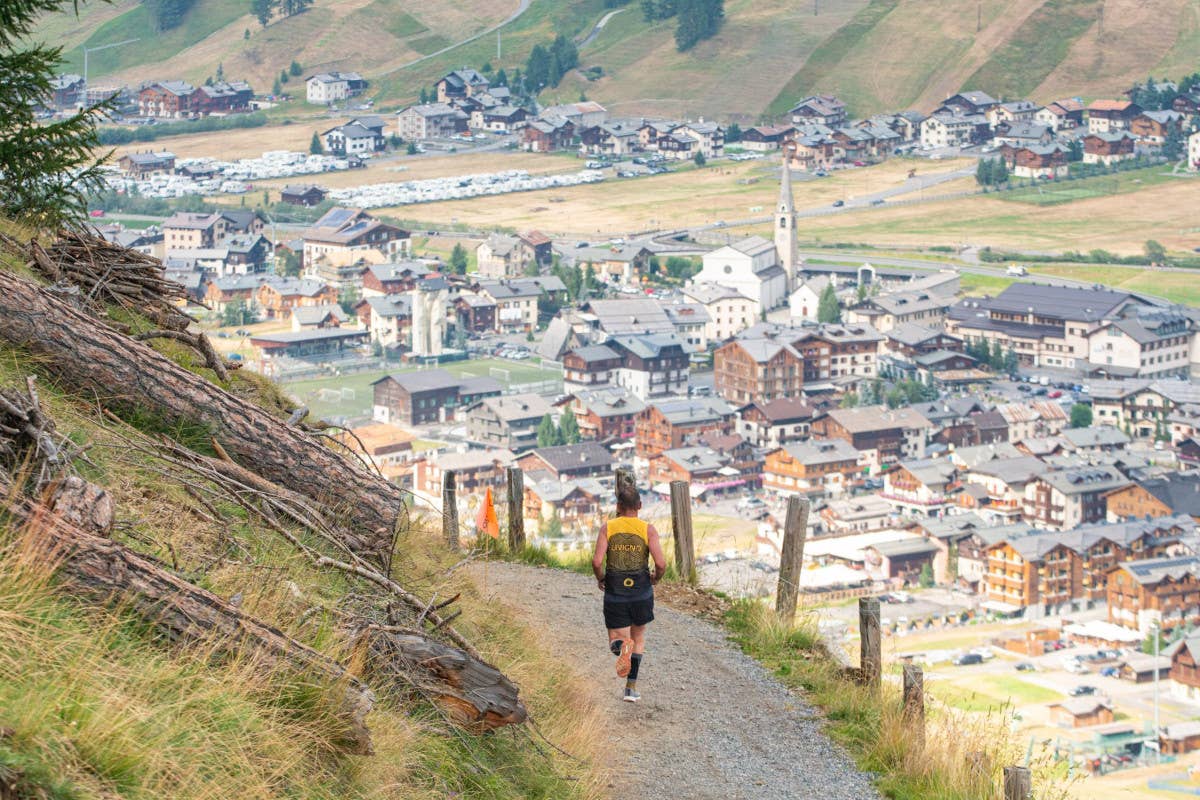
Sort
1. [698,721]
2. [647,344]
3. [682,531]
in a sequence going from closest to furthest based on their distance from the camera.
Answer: [698,721] → [682,531] → [647,344]

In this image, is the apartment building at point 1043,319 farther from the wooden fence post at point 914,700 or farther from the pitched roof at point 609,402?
the wooden fence post at point 914,700

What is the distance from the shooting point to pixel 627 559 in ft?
17.0

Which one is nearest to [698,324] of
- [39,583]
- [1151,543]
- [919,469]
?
[919,469]

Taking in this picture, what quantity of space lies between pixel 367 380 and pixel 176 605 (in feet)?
143

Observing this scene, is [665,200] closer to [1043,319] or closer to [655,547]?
[1043,319]

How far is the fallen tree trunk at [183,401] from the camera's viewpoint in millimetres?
4633

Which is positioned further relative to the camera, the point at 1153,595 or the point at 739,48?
the point at 739,48

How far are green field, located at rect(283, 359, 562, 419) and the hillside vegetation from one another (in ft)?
118

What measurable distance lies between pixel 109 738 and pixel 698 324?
50090mm

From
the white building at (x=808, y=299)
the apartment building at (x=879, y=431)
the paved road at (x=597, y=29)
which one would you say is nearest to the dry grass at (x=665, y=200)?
the white building at (x=808, y=299)

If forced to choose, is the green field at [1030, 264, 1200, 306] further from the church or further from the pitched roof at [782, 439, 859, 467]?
the pitched roof at [782, 439, 859, 467]

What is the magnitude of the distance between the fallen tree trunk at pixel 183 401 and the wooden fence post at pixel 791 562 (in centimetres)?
210

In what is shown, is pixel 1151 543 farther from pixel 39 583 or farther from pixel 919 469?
pixel 39 583

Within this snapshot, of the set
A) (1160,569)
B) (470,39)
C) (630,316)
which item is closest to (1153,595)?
(1160,569)
